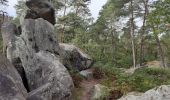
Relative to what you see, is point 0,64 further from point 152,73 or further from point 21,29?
point 152,73

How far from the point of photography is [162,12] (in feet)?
48.5

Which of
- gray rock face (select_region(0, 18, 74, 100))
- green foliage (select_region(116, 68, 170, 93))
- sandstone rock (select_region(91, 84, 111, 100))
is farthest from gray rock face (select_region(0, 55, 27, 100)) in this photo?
green foliage (select_region(116, 68, 170, 93))

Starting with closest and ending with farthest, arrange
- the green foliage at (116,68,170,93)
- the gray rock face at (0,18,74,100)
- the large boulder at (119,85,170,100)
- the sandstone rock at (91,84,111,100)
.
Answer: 1. the large boulder at (119,85,170,100)
2. the gray rock face at (0,18,74,100)
3. the sandstone rock at (91,84,111,100)
4. the green foliage at (116,68,170,93)

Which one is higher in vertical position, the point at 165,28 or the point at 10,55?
the point at 165,28

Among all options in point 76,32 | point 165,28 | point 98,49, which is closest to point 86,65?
point 165,28

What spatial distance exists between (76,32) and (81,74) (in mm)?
13117

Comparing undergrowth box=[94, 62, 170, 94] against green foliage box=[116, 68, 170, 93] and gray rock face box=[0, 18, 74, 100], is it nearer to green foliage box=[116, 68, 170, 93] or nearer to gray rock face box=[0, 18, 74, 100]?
green foliage box=[116, 68, 170, 93]

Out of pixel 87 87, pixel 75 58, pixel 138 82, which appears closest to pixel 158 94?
pixel 138 82

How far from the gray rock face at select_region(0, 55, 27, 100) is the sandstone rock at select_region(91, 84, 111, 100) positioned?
5465 mm

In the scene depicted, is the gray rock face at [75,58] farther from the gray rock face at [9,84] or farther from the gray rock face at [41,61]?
the gray rock face at [9,84]

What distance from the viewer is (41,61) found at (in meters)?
16.8

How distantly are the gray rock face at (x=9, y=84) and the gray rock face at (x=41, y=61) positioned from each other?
1.05 metres

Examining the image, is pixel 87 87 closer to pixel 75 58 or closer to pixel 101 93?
pixel 101 93

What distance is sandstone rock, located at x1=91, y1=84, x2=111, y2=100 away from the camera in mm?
17250
